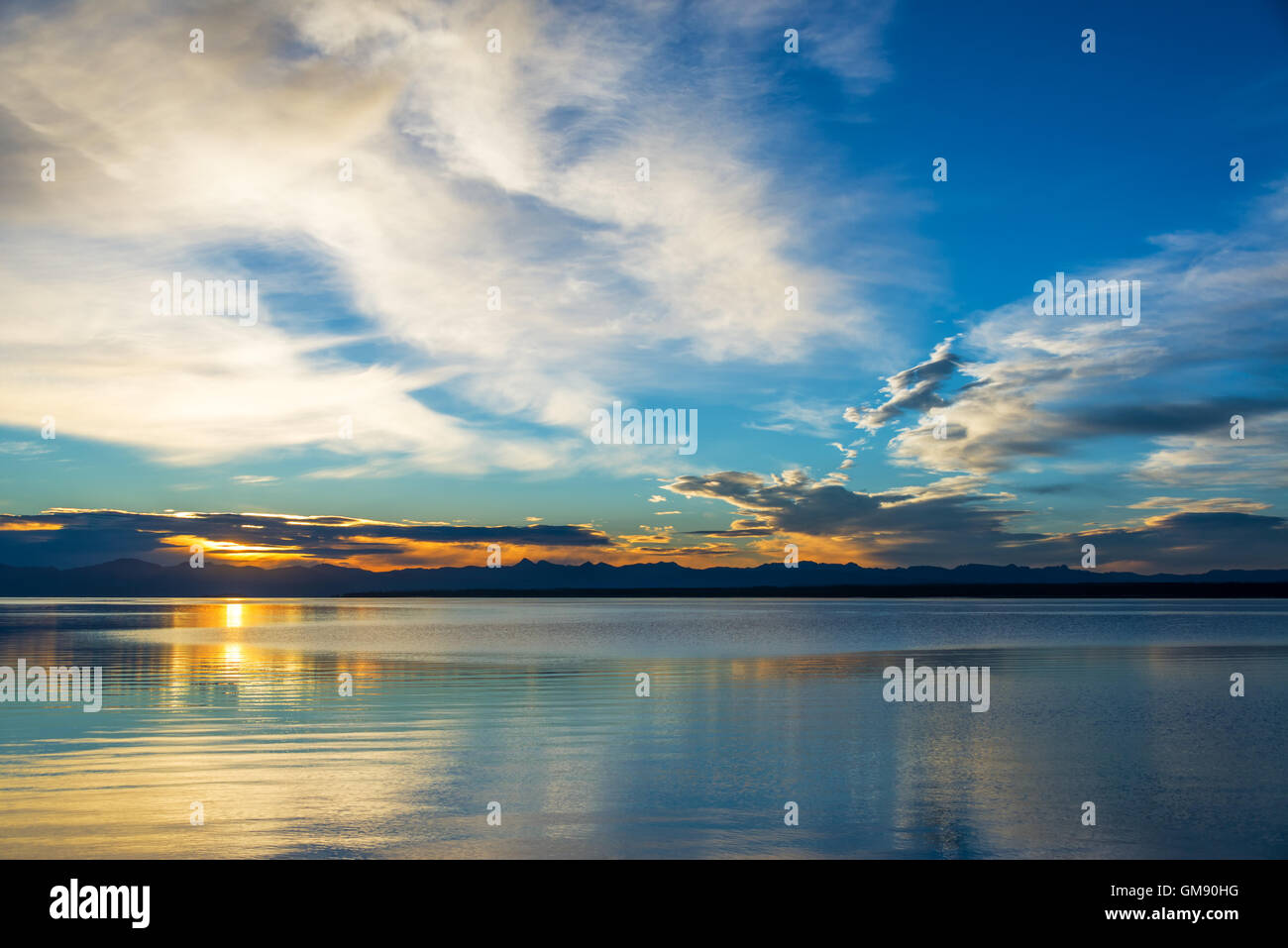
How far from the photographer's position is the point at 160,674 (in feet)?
132

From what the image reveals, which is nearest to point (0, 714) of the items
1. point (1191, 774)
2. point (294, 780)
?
point (294, 780)

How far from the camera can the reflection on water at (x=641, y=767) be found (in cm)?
1441

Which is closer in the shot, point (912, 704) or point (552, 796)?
point (552, 796)

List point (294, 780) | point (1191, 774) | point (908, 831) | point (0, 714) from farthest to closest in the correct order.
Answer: point (0, 714) < point (1191, 774) < point (294, 780) < point (908, 831)

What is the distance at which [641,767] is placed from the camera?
64.3ft

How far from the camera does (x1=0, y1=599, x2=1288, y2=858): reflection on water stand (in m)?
14.4

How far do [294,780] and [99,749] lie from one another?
7.03 metres

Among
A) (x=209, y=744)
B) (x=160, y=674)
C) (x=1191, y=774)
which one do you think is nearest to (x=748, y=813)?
(x=1191, y=774)

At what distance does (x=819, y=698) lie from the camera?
31516 mm

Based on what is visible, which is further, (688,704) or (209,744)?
(688,704)

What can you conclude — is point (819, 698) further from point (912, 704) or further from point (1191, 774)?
point (1191, 774)

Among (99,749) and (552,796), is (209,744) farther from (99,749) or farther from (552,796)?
(552,796)
